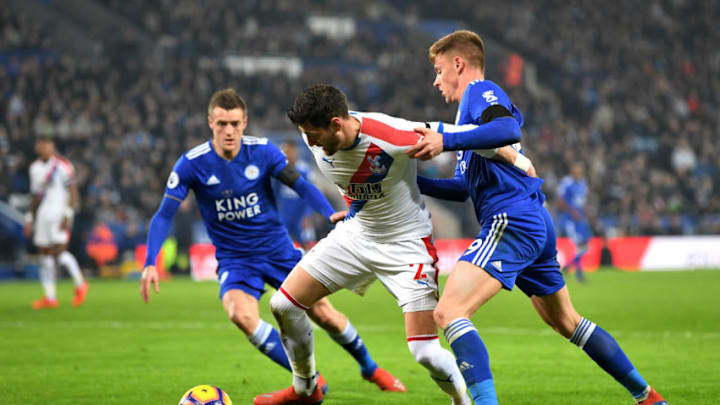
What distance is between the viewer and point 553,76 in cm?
3772

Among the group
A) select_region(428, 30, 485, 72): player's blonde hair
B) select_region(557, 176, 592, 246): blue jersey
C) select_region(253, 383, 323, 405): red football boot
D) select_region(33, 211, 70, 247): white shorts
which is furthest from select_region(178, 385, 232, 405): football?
select_region(557, 176, 592, 246): blue jersey

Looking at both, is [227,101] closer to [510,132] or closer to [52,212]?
[510,132]

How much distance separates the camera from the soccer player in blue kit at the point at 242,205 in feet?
22.3

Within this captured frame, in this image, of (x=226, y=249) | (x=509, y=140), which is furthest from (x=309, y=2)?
(x=509, y=140)

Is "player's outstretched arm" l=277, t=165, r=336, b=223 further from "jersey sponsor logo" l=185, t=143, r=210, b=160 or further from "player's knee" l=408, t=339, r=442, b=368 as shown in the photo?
"player's knee" l=408, t=339, r=442, b=368

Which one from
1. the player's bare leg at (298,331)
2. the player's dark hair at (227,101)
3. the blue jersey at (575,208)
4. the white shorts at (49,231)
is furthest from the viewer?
the blue jersey at (575,208)

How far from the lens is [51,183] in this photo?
14727mm

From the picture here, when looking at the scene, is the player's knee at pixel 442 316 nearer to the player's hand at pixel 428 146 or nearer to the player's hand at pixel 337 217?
the player's hand at pixel 428 146

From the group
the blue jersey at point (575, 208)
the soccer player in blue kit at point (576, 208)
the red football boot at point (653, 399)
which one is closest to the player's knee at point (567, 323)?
the red football boot at point (653, 399)

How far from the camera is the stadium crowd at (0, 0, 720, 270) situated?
80.8 ft

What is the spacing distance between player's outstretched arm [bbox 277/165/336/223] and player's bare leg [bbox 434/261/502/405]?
1.63 metres

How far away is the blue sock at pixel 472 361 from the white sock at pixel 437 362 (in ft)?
1.13

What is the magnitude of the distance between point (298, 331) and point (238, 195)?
Answer: 5.46ft

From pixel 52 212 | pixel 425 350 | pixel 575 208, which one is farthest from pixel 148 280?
pixel 575 208
